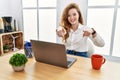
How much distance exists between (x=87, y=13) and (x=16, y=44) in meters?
1.97

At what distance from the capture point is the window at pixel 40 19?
283 cm

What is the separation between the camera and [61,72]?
97 centimetres

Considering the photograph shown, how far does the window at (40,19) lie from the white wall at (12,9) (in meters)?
0.14

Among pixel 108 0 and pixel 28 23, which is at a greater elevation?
pixel 108 0

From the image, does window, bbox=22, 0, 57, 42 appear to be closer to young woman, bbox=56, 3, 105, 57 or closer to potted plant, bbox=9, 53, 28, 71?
young woman, bbox=56, 3, 105, 57

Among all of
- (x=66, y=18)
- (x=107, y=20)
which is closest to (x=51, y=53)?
(x=66, y=18)

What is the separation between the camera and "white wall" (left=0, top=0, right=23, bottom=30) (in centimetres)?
323

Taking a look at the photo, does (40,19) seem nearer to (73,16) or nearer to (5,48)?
(5,48)

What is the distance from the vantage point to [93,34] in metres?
1.36

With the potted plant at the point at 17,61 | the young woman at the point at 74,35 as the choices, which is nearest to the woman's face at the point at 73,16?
the young woman at the point at 74,35

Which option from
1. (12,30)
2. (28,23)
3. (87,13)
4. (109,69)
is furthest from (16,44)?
(109,69)

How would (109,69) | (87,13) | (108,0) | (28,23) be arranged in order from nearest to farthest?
(109,69)
(108,0)
(87,13)
(28,23)

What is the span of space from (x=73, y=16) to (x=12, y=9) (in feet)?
7.74

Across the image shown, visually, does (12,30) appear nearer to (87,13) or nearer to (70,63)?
(87,13)
